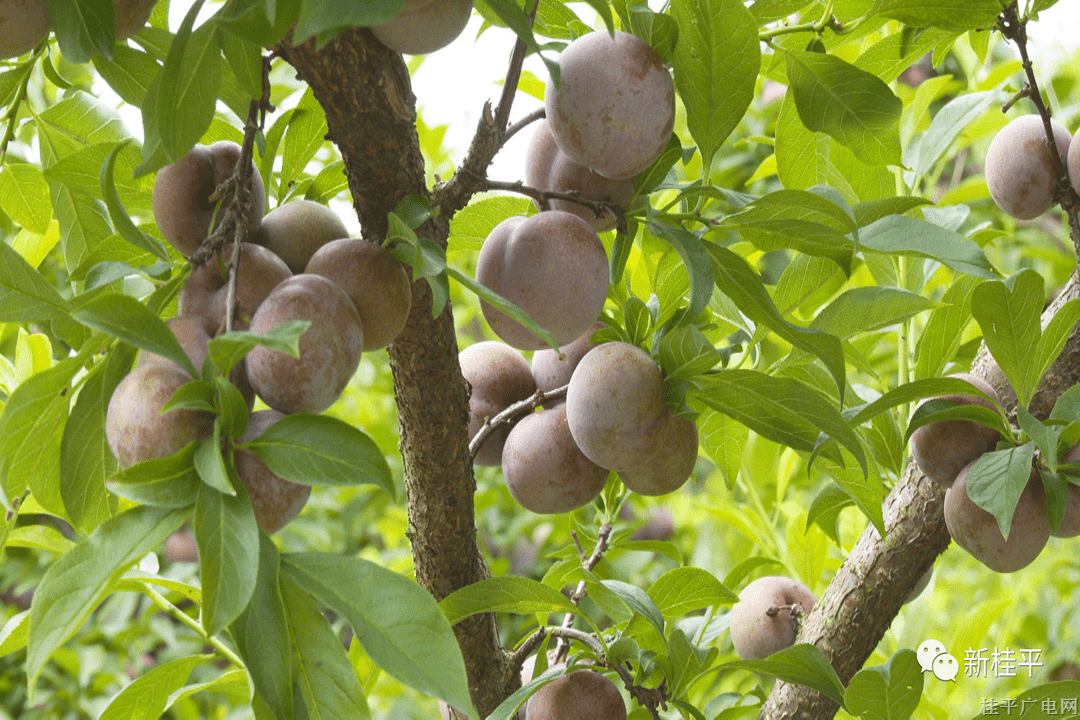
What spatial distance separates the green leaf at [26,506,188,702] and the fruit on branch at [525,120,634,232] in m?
0.31

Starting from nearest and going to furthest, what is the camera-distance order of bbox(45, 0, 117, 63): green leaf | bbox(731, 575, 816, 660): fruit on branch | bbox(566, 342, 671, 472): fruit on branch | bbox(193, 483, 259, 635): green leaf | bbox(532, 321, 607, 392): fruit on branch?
bbox(193, 483, 259, 635): green leaf
bbox(45, 0, 117, 63): green leaf
bbox(566, 342, 671, 472): fruit on branch
bbox(532, 321, 607, 392): fruit on branch
bbox(731, 575, 816, 660): fruit on branch

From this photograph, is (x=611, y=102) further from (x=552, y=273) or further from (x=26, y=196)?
(x=26, y=196)

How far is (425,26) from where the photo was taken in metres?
0.42

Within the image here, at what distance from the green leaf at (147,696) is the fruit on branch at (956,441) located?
52 cm

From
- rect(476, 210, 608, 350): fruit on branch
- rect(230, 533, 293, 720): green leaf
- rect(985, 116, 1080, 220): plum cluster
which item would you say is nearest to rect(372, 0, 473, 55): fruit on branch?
rect(476, 210, 608, 350): fruit on branch

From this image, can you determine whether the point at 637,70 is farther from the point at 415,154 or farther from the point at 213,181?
the point at 213,181

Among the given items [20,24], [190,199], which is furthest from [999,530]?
[20,24]

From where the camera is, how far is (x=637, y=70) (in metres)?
0.48

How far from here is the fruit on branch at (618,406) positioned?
54 cm

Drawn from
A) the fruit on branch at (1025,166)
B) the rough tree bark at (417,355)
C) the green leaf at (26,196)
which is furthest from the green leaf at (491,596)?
the fruit on branch at (1025,166)

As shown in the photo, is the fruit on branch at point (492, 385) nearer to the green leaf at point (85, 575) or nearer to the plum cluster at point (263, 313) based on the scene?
the plum cluster at point (263, 313)

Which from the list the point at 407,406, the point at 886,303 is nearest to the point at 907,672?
the point at 886,303

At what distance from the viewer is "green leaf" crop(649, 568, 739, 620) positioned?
26.5 inches

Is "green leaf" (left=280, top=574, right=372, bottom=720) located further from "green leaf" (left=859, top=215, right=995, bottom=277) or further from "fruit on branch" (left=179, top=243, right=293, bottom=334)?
"green leaf" (left=859, top=215, right=995, bottom=277)
